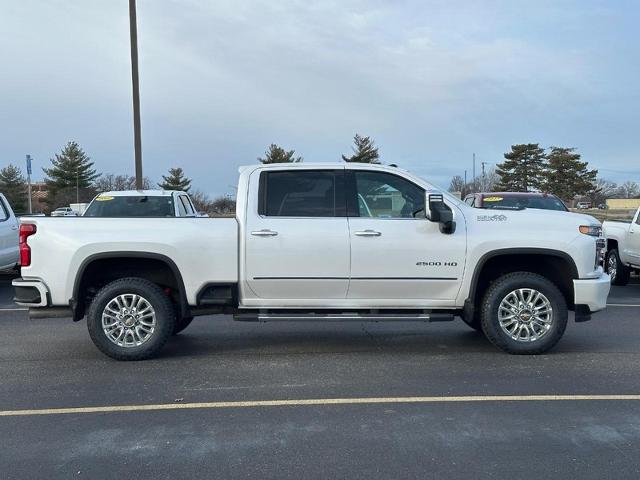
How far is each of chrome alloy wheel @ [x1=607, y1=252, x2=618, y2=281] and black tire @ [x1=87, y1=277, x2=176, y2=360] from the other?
9347 millimetres

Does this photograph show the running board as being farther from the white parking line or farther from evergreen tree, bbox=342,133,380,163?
evergreen tree, bbox=342,133,380,163

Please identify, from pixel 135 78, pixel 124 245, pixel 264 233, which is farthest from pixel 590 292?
pixel 135 78

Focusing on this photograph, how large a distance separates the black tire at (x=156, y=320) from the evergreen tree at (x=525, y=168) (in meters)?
46.6

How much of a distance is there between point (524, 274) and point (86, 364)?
4.63m

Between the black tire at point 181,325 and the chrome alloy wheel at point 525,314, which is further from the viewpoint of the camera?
the black tire at point 181,325

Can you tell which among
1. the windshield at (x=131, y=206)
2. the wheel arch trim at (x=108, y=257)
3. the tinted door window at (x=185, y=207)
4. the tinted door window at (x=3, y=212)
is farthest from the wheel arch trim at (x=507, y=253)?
the tinted door window at (x=3, y=212)

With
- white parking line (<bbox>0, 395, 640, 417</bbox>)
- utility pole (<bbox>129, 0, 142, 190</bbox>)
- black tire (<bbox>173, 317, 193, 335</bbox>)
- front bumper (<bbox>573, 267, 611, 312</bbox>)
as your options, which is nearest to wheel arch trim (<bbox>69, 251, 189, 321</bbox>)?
black tire (<bbox>173, 317, 193, 335</bbox>)

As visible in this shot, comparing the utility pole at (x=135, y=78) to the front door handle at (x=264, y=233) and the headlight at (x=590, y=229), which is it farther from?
the headlight at (x=590, y=229)

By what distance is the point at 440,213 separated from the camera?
6188mm

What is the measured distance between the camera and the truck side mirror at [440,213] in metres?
6.19

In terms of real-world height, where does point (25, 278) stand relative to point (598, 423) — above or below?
above

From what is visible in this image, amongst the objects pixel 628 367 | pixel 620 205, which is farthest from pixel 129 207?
pixel 620 205

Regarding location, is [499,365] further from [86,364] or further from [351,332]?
[86,364]

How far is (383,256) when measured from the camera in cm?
631
